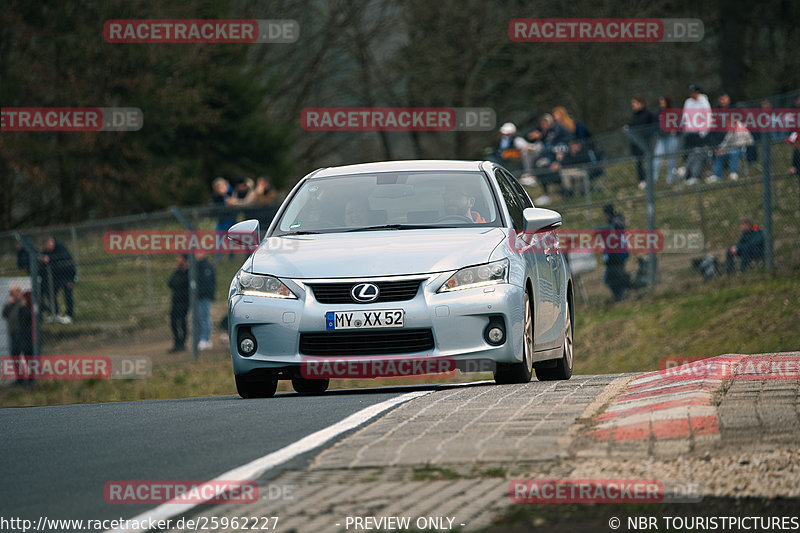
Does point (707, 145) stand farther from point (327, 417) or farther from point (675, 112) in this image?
point (327, 417)

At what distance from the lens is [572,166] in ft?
78.1

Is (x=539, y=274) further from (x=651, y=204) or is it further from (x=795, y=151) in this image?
(x=651, y=204)

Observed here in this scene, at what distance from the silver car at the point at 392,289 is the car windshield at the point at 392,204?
0.01 m

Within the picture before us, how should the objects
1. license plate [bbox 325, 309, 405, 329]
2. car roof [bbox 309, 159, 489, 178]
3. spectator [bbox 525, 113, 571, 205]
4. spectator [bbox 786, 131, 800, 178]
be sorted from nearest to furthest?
license plate [bbox 325, 309, 405, 329] < car roof [bbox 309, 159, 489, 178] < spectator [bbox 786, 131, 800, 178] < spectator [bbox 525, 113, 571, 205]

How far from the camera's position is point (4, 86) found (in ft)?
130

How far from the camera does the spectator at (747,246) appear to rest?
20.6 meters

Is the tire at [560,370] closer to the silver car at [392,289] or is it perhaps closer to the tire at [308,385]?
the silver car at [392,289]

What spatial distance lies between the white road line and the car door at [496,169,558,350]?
71.3 inches

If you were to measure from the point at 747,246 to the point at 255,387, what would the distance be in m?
12.0

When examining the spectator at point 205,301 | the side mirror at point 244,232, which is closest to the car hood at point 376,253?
the side mirror at point 244,232

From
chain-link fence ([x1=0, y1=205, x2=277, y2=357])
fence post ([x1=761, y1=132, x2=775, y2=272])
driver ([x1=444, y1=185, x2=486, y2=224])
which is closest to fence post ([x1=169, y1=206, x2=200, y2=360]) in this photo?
chain-link fence ([x1=0, y1=205, x2=277, y2=357])

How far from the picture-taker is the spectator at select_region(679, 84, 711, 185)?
21.7 m

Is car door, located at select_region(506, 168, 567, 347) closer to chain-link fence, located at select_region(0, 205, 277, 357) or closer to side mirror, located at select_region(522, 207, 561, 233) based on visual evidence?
side mirror, located at select_region(522, 207, 561, 233)

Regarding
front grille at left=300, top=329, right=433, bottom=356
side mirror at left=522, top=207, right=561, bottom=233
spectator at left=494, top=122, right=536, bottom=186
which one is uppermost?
spectator at left=494, top=122, right=536, bottom=186
